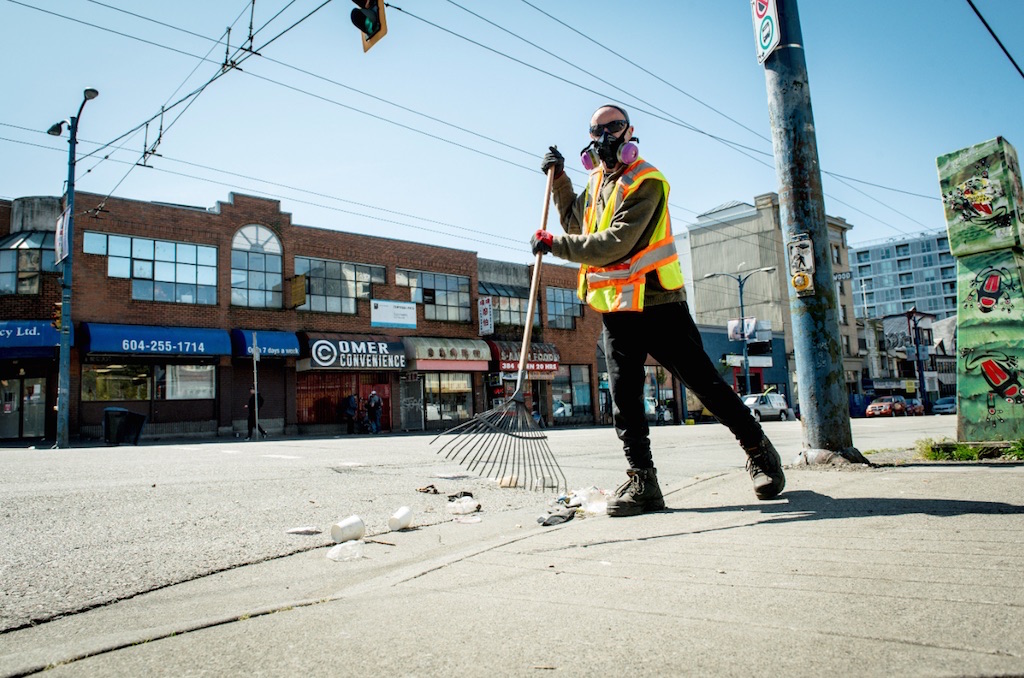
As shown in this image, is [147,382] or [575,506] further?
[147,382]

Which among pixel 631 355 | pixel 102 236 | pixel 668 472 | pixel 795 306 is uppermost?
pixel 102 236

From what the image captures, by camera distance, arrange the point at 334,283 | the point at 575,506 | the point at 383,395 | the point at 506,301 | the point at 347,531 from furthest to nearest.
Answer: the point at 506,301, the point at 383,395, the point at 334,283, the point at 575,506, the point at 347,531

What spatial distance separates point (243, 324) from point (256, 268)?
7.73 feet

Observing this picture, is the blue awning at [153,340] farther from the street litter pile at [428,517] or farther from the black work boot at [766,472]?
the black work boot at [766,472]

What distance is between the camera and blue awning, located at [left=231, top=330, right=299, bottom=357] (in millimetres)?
24781

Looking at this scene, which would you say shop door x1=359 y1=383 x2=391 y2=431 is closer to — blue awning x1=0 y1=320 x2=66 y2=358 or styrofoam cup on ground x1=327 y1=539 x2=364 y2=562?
blue awning x1=0 y1=320 x2=66 y2=358

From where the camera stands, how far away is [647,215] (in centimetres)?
348

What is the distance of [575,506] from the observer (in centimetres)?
400

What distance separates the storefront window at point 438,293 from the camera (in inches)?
1233

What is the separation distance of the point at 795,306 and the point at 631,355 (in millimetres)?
2212

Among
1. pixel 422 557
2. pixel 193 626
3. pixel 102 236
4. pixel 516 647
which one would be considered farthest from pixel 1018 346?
Answer: pixel 102 236

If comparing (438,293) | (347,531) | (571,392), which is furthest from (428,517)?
(571,392)

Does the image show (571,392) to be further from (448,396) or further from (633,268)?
(633,268)

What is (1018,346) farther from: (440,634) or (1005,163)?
(440,634)
